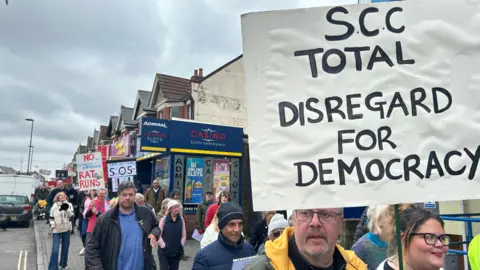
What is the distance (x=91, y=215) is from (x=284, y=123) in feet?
23.8

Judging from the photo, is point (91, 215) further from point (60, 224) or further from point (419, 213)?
point (419, 213)

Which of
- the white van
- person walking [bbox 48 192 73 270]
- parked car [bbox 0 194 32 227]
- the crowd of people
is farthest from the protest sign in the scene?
the white van

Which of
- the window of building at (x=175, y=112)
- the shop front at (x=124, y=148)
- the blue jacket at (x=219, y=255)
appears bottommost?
the blue jacket at (x=219, y=255)

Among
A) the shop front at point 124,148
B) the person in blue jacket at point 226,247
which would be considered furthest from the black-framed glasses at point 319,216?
the shop front at point 124,148

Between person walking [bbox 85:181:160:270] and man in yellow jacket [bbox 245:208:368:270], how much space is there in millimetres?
2724

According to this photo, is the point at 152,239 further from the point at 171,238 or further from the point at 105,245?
the point at 171,238

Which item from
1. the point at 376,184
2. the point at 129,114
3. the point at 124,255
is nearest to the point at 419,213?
the point at 376,184

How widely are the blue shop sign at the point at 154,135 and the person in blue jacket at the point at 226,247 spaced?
12017mm

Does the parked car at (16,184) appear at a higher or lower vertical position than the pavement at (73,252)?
higher

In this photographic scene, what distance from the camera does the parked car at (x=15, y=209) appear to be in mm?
19078

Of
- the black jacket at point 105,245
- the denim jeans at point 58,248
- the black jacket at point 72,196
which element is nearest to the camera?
the black jacket at point 105,245

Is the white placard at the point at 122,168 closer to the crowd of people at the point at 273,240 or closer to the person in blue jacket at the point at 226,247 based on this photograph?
the crowd of people at the point at 273,240

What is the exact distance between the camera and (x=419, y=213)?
105 inches

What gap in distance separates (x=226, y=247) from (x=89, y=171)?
8.05 m
